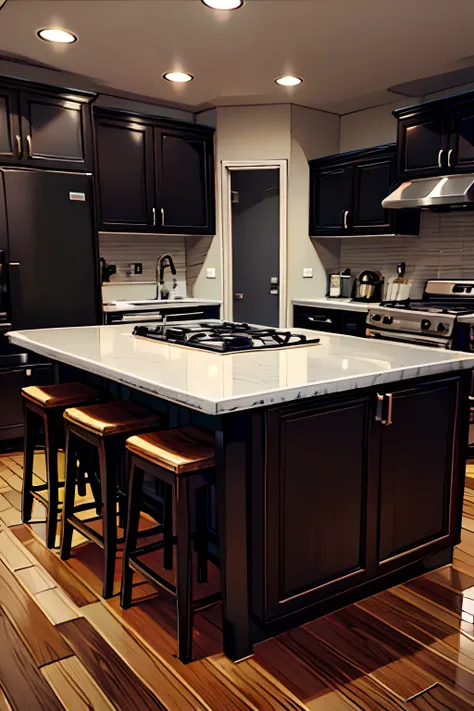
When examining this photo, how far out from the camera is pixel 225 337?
271 cm

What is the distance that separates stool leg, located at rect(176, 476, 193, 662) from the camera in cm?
186

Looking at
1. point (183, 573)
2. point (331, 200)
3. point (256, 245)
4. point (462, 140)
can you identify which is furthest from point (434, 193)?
point (183, 573)

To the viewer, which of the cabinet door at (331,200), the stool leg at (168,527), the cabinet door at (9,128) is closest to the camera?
the stool leg at (168,527)

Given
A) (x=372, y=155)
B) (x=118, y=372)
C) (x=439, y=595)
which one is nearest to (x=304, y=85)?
(x=372, y=155)

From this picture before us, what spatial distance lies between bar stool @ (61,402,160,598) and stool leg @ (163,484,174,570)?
21 cm

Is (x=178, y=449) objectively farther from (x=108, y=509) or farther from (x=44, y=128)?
(x=44, y=128)

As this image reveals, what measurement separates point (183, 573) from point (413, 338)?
9.58 ft

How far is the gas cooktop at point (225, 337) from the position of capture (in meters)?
2.46

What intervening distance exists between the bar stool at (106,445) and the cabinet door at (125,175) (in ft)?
9.07

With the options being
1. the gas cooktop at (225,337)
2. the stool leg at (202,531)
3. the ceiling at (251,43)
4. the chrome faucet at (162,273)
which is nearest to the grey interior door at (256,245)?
the chrome faucet at (162,273)

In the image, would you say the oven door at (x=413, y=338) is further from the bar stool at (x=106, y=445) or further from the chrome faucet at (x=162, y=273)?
the bar stool at (x=106, y=445)

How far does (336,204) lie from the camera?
538cm

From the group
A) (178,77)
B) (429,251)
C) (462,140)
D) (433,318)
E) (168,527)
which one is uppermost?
(178,77)

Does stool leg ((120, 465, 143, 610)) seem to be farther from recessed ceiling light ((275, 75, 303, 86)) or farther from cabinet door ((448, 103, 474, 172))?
recessed ceiling light ((275, 75, 303, 86))
